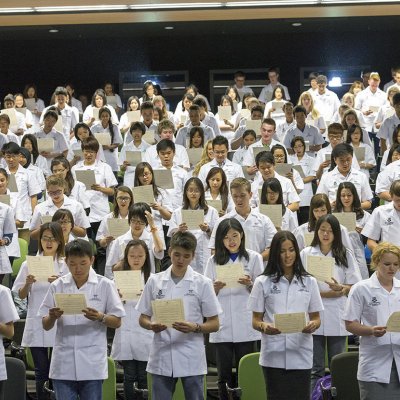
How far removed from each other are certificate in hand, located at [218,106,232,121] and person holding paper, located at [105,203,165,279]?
20.1 ft

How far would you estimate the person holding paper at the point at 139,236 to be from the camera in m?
9.25

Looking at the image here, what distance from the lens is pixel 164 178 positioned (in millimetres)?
11281

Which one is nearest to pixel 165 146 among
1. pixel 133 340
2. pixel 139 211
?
pixel 139 211

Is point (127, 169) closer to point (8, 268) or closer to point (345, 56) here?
point (8, 268)

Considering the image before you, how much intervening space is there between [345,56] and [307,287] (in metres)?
16.7

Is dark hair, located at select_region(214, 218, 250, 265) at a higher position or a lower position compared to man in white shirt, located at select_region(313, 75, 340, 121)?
lower

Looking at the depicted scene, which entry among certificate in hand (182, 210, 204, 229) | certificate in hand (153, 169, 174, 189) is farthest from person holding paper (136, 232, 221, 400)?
certificate in hand (153, 169, 174, 189)

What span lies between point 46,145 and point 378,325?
7.54 meters

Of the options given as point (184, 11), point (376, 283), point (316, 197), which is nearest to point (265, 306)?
point (376, 283)

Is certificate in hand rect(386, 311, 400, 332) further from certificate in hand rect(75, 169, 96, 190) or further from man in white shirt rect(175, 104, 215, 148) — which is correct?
man in white shirt rect(175, 104, 215, 148)

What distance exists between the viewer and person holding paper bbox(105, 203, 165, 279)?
9.25m

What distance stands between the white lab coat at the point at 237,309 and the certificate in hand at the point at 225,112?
764cm

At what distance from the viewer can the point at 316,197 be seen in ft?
30.2

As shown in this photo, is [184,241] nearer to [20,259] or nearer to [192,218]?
[192,218]
